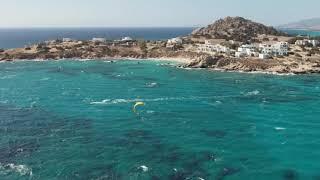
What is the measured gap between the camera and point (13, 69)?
462ft

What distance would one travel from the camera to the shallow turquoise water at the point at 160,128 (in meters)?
53.4

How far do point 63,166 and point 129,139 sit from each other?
12.9m

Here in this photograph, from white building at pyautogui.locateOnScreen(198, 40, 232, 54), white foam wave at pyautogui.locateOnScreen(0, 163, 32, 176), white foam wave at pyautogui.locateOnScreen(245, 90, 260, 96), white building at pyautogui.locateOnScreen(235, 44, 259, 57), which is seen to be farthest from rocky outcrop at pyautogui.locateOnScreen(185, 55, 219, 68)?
white foam wave at pyautogui.locateOnScreen(0, 163, 32, 176)

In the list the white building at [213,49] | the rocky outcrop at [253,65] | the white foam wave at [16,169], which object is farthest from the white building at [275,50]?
the white foam wave at [16,169]

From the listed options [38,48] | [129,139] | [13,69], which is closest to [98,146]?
[129,139]

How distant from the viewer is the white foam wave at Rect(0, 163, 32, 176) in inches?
2016

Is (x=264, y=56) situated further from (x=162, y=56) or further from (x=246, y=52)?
(x=162, y=56)

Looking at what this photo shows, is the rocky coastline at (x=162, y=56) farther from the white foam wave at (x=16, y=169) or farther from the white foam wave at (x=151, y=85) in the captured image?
the white foam wave at (x=16, y=169)

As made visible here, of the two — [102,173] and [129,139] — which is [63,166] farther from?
[129,139]

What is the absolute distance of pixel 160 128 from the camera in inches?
2776

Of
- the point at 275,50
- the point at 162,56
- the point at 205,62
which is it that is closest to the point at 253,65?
the point at 205,62

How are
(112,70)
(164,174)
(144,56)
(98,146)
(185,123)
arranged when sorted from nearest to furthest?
(164,174), (98,146), (185,123), (112,70), (144,56)

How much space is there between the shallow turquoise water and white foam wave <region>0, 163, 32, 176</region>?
11 cm

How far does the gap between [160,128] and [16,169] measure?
2495cm
